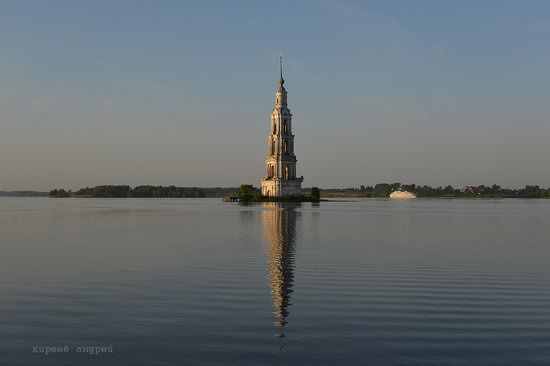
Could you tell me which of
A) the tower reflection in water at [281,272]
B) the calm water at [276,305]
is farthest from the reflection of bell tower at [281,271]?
the calm water at [276,305]

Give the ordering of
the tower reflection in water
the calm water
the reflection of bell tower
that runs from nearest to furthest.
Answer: the calm water < the tower reflection in water < the reflection of bell tower

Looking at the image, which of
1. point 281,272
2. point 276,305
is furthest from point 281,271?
point 276,305

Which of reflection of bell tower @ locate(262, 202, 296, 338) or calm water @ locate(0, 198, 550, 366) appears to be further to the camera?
reflection of bell tower @ locate(262, 202, 296, 338)

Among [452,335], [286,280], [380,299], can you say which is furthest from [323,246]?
[452,335]

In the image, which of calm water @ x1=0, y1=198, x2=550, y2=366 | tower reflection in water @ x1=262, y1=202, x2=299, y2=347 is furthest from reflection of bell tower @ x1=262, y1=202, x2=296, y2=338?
calm water @ x1=0, y1=198, x2=550, y2=366

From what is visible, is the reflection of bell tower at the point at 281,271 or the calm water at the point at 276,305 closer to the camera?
the calm water at the point at 276,305

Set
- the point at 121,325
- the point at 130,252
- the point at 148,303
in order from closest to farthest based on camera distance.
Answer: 1. the point at 121,325
2. the point at 148,303
3. the point at 130,252

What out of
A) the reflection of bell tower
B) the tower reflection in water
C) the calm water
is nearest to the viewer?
the calm water

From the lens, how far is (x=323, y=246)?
1982 inches

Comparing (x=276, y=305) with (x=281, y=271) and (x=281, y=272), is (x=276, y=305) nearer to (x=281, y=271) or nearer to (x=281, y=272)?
(x=281, y=272)

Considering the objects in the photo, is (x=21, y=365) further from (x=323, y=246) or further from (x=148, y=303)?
(x=323, y=246)

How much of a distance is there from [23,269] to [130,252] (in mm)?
10512

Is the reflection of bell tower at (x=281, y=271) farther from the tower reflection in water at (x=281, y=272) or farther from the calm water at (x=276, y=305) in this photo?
the calm water at (x=276, y=305)

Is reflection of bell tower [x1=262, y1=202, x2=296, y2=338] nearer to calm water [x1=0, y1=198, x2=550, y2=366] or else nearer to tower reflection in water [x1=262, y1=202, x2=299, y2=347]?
tower reflection in water [x1=262, y1=202, x2=299, y2=347]
